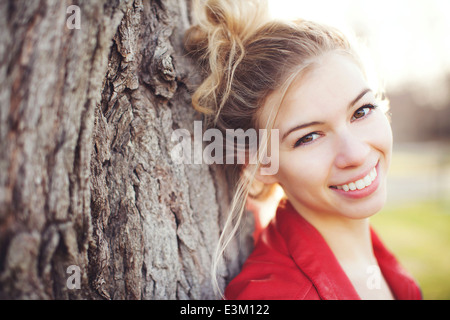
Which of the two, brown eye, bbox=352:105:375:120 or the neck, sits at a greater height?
brown eye, bbox=352:105:375:120

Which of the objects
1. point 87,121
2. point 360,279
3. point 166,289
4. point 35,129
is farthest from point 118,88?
point 360,279

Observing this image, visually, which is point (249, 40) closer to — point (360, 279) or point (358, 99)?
point (358, 99)

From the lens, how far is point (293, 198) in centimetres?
176

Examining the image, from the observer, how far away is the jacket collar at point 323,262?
4.90 feet

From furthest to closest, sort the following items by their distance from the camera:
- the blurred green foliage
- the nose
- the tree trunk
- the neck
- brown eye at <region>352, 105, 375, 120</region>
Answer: the blurred green foliage, the neck, brown eye at <region>352, 105, 375, 120</region>, the nose, the tree trunk

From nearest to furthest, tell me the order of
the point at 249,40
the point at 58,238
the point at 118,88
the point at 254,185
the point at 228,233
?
the point at 58,238
the point at 118,88
the point at 249,40
the point at 228,233
the point at 254,185

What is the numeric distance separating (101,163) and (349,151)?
3.34 ft

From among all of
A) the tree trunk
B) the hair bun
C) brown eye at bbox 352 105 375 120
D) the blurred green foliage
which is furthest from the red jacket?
the blurred green foliage

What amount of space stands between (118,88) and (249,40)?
684 mm
